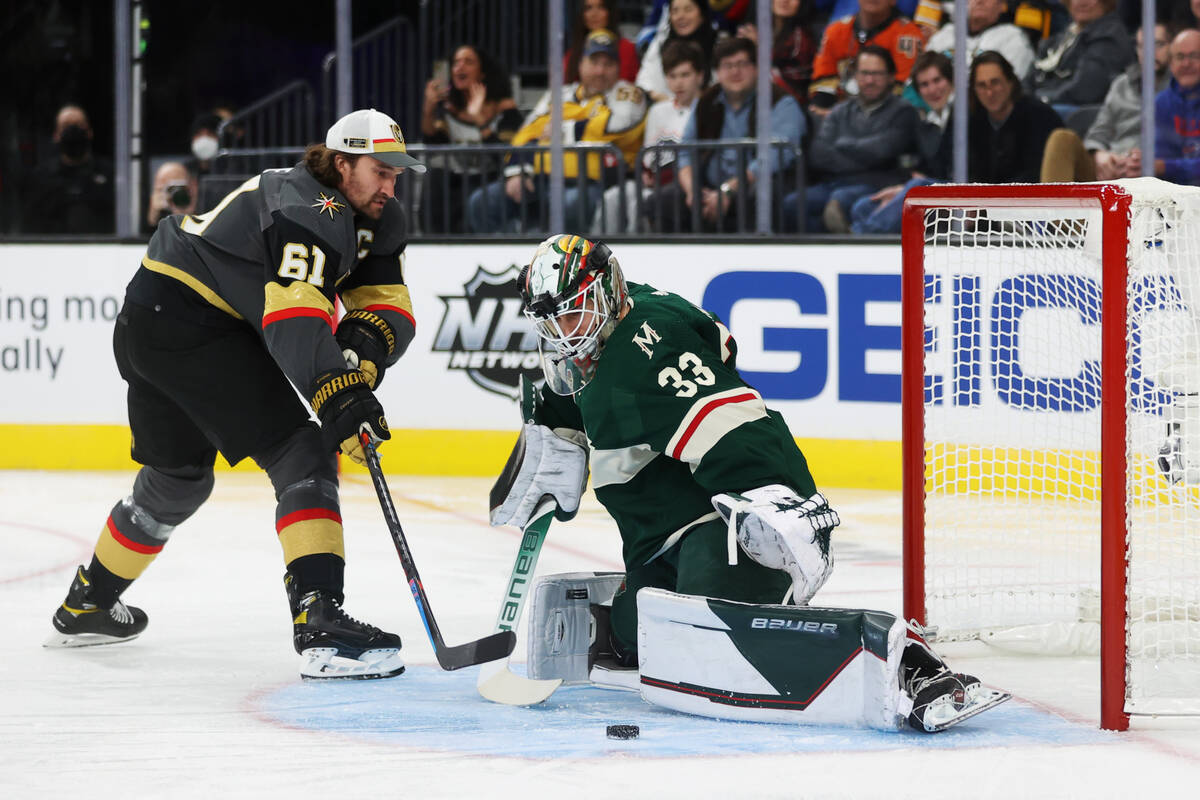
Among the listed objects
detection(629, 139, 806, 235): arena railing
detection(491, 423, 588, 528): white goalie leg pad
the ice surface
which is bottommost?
the ice surface

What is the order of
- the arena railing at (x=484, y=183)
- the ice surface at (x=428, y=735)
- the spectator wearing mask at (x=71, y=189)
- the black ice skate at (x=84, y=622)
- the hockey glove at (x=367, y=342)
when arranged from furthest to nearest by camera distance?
the spectator wearing mask at (x=71, y=189), the arena railing at (x=484, y=183), the black ice skate at (x=84, y=622), the hockey glove at (x=367, y=342), the ice surface at (x=428, y=735)

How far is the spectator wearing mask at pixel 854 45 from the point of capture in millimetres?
6555

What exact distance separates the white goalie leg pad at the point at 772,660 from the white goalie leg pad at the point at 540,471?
11.3 inches

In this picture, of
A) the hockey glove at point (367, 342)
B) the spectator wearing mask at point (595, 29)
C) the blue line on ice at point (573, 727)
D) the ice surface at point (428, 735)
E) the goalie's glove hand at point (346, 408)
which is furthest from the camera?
the spectator wearing mask at point (595, 29)

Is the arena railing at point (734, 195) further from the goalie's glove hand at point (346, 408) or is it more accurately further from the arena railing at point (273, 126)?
the goalie's glove hand at point (346, 408)

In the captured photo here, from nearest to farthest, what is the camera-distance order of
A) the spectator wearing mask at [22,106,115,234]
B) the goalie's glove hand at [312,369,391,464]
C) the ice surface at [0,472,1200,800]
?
the ice surface at [0,472,1200,800], the goalie's glove hand at [312,369,391,464], the spectator wearing mask at [22,106,115,234]

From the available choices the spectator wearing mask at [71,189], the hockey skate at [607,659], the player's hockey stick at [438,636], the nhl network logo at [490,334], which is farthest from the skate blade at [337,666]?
the spectator wearing mask at [71,189]

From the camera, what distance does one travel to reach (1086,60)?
248 inches

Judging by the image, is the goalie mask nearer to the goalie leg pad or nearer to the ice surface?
the ice surface

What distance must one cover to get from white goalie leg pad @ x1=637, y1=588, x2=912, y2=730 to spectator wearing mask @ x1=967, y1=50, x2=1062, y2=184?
11.8 ft

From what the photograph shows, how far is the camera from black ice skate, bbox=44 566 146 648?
3469mm

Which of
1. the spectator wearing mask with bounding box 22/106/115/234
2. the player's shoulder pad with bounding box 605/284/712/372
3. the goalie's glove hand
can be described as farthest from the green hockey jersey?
the spectator wearing mask with bounding box 22/106/115/234

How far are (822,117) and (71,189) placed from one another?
146 inches

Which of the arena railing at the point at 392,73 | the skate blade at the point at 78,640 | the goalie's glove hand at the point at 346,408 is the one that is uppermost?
the arena railing at the point at 392,73
